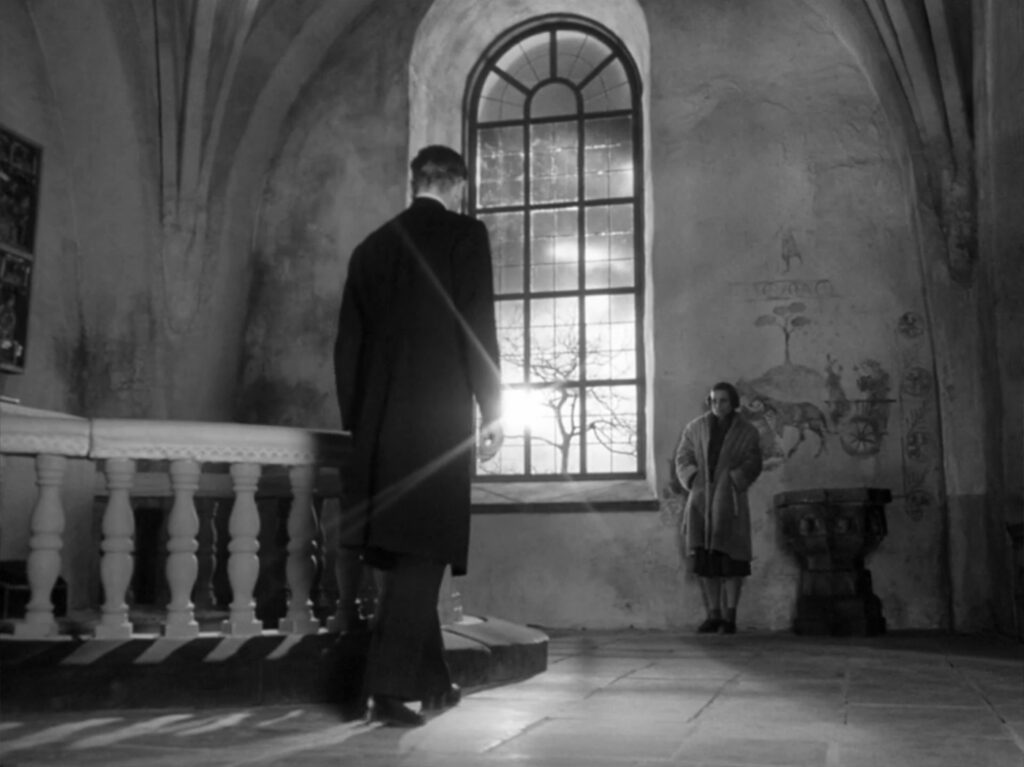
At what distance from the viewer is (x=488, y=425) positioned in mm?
3910

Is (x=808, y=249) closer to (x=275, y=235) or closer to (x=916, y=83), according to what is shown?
(x=916, y=83)

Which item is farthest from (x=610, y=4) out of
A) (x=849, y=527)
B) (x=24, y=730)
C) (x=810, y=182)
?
(x=24, y=730)

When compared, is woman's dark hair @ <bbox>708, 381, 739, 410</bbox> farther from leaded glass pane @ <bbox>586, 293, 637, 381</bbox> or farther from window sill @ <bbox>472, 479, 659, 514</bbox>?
leaded glass pane @ <bbox>586, 293, 637, 381</bbox>

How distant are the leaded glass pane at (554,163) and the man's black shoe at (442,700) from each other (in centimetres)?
754

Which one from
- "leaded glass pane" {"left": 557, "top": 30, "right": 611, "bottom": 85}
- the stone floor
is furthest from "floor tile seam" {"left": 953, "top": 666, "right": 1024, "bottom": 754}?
"leaded glass pane" {"left": 557, "top": 30, "right": 611, "bottom": 85}

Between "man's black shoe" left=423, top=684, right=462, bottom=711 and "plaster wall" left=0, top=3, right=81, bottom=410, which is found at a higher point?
"plaster wall" left=0, top=3, right=81, bottom=410

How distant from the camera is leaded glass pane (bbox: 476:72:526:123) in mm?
11430

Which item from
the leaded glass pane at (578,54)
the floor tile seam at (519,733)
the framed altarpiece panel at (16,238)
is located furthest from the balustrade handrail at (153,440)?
the leaded glass pane at (578,54)

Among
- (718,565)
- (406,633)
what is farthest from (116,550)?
(718,565)

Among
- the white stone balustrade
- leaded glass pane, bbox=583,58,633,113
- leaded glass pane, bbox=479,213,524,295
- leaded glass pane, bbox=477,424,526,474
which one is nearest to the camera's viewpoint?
the white stone balustrade

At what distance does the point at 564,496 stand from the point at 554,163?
120 inches

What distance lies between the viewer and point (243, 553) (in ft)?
14.0

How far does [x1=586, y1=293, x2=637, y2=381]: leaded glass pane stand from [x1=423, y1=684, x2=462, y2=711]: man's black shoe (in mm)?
6812

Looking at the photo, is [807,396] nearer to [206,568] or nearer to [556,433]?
[556,433]
